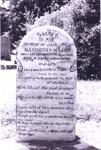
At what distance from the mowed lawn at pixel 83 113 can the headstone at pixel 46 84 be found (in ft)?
1.37

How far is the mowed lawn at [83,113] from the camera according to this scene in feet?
17.5

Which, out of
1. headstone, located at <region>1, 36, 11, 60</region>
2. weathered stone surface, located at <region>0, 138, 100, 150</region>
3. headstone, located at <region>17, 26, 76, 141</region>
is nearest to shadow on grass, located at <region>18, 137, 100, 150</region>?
weathered stone surface, located at <region>0, 138, 100, 150</region>

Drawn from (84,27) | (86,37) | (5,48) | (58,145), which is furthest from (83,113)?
(5,48)

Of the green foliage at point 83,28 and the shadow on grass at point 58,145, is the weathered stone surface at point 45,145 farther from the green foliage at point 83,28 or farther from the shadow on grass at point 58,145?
the green foliage at point 83,28

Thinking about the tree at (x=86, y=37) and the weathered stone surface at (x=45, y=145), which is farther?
the tree at (x=86, y=37)

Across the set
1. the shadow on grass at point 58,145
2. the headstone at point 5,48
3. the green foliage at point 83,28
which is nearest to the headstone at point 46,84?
the shadow on grass at point 58,145

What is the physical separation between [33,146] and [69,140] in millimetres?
556

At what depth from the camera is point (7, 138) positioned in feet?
17.0

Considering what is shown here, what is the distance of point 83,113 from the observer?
6699mm

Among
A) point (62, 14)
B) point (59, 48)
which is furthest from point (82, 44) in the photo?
point (59, 48)

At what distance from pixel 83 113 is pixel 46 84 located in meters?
2.01

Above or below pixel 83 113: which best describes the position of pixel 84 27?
above

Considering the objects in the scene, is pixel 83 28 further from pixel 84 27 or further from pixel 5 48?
pixel 5 48

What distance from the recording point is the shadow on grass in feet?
15.4
